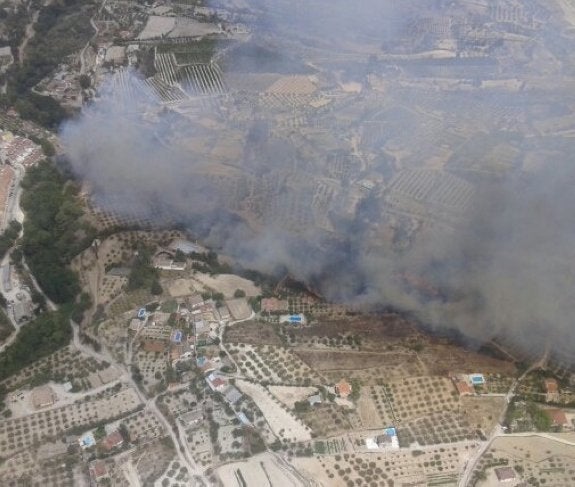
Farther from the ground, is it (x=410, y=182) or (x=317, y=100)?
(x=317, y=100)

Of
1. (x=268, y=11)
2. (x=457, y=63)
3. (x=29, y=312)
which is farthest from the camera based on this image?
(x=268, y=11)

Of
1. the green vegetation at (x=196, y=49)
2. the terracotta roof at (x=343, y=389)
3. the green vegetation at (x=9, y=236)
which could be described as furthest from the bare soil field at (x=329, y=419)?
the green vegetation at (x=196, y=49)

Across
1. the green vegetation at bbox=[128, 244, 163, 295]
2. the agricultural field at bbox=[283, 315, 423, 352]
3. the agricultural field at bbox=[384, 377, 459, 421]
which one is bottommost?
the agricultural field at bbox=[384, 377, 459, 421]

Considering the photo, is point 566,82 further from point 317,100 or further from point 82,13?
point 82,13

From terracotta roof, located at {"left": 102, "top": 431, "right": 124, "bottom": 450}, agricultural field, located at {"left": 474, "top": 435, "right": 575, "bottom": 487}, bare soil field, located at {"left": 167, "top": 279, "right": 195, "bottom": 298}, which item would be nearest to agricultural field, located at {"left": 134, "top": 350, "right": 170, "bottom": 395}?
terracotta roof, located at {"left": 102, "top": 431, "right": 124, "bottom": 450}

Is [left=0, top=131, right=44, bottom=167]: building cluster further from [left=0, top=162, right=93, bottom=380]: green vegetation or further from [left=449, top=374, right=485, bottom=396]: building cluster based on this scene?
[left=449, top=374, right=485, bottom=396]: building cluster

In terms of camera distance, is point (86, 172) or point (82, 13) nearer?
point (86, 172)

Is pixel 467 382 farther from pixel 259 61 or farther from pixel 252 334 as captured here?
pixel 259 61

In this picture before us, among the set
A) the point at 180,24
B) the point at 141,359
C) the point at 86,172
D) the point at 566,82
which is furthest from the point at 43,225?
the point at 566,82
